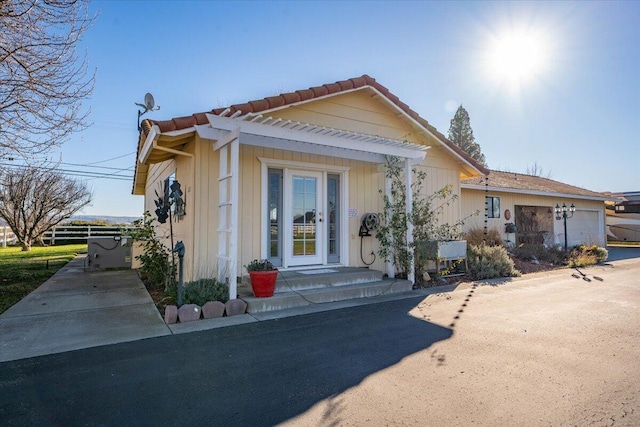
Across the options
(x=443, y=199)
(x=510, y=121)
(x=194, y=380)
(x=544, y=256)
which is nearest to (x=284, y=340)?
(x=194, y=380)

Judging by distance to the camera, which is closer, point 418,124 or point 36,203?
point 418,124

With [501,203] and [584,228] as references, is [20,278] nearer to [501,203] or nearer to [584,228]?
[501,203]

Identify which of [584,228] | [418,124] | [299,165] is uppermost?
[418,124]

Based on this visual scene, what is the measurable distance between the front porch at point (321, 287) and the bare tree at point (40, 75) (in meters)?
4.28

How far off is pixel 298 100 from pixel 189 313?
14.0 ft

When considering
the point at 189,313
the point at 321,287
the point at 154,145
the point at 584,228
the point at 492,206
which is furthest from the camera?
the point at 584,228


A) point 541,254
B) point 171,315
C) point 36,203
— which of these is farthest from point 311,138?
point 36,203

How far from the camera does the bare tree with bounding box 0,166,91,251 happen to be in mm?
18125

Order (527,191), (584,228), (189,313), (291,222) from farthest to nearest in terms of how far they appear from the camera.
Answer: (584,228)
(527,191)
(291,222)
(189,313)

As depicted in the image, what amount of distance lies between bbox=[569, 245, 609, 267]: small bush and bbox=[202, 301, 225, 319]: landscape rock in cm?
1096

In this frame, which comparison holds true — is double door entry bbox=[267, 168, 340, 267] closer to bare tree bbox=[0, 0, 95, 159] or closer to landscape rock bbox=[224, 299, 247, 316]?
landscape rock bbox=[224, 299, 247, 316]

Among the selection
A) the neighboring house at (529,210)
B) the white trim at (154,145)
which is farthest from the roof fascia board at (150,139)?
the neighboring house at (529,210)

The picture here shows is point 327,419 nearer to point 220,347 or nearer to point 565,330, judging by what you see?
point 220,347

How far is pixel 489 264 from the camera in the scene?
8781mm
